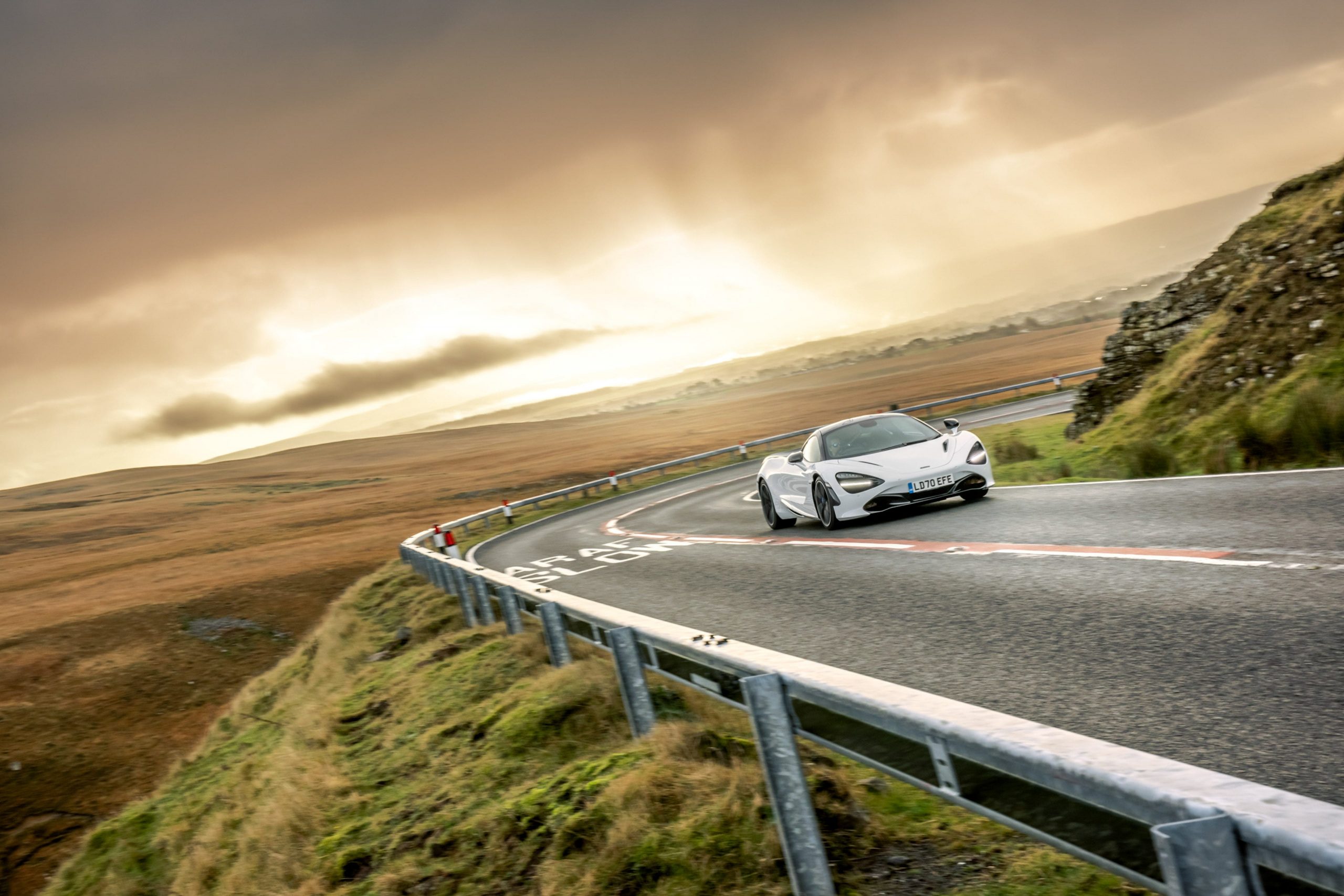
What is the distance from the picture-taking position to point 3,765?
19688 millimetres

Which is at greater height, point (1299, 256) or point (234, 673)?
point (1299, 256)

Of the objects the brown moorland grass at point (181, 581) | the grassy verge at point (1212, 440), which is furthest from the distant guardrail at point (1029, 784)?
the brown moorland grass at point (181, 581)

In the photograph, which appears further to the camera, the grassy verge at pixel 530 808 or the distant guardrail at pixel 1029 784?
the grassy verge at pixel 530 808

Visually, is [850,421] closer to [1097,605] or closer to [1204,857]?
[1097,605]

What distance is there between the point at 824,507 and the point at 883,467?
3.88 ft

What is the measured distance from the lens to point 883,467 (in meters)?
12.8

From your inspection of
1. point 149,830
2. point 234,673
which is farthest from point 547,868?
point 234,673

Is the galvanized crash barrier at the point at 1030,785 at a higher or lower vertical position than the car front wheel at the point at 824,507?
higher

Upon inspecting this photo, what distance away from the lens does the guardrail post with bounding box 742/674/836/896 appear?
3.28m

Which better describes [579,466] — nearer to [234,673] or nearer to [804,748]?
[234,673]

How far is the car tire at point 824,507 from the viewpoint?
44.1 ft

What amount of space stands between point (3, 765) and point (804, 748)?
20890 mm

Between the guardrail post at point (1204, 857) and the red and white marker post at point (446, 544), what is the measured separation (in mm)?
21526

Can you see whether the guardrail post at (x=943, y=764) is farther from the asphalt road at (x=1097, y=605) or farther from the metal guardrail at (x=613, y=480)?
the metal guardrail at (x=613, y=480)
